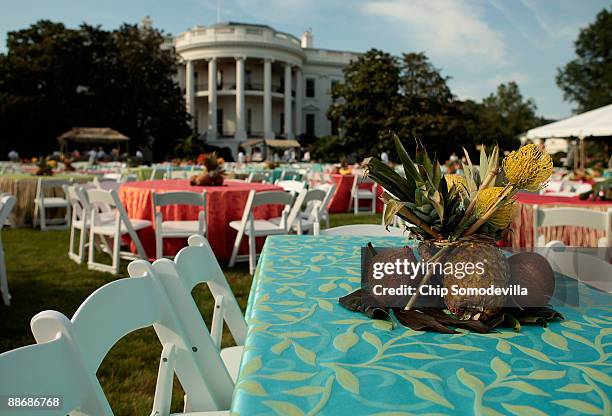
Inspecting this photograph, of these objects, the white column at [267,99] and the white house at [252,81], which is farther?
the white column at [267,99]

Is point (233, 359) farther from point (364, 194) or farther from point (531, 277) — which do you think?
point (364, 194)

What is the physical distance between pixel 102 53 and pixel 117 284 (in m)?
41.3

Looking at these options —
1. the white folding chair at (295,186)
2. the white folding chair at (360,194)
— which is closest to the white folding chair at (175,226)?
the white folding chair at (295,186)

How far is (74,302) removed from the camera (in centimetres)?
452

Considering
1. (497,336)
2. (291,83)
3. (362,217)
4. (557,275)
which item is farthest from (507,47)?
(291,83)

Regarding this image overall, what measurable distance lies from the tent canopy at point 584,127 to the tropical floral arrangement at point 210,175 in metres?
8.98

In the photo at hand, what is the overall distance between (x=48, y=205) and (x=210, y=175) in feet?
13.4

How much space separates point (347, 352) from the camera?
3.59 ft

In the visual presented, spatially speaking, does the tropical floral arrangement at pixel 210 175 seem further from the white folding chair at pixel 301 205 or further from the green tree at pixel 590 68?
the green tree at pixel 590 68

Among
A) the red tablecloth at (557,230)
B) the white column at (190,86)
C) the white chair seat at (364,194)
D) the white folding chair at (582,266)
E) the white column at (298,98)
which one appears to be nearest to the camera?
the white folding chair at (582,266)

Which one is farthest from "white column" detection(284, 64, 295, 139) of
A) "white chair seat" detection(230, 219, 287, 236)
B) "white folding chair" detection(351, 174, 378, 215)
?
"white chair seat" detection(230, 219, 287, 236)

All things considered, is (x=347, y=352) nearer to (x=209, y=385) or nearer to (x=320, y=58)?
(x=209, y=385)

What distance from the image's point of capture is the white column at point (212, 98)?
44.7 m

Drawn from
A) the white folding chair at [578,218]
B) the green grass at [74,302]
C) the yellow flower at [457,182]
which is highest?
the yellow flower at [457,182]
